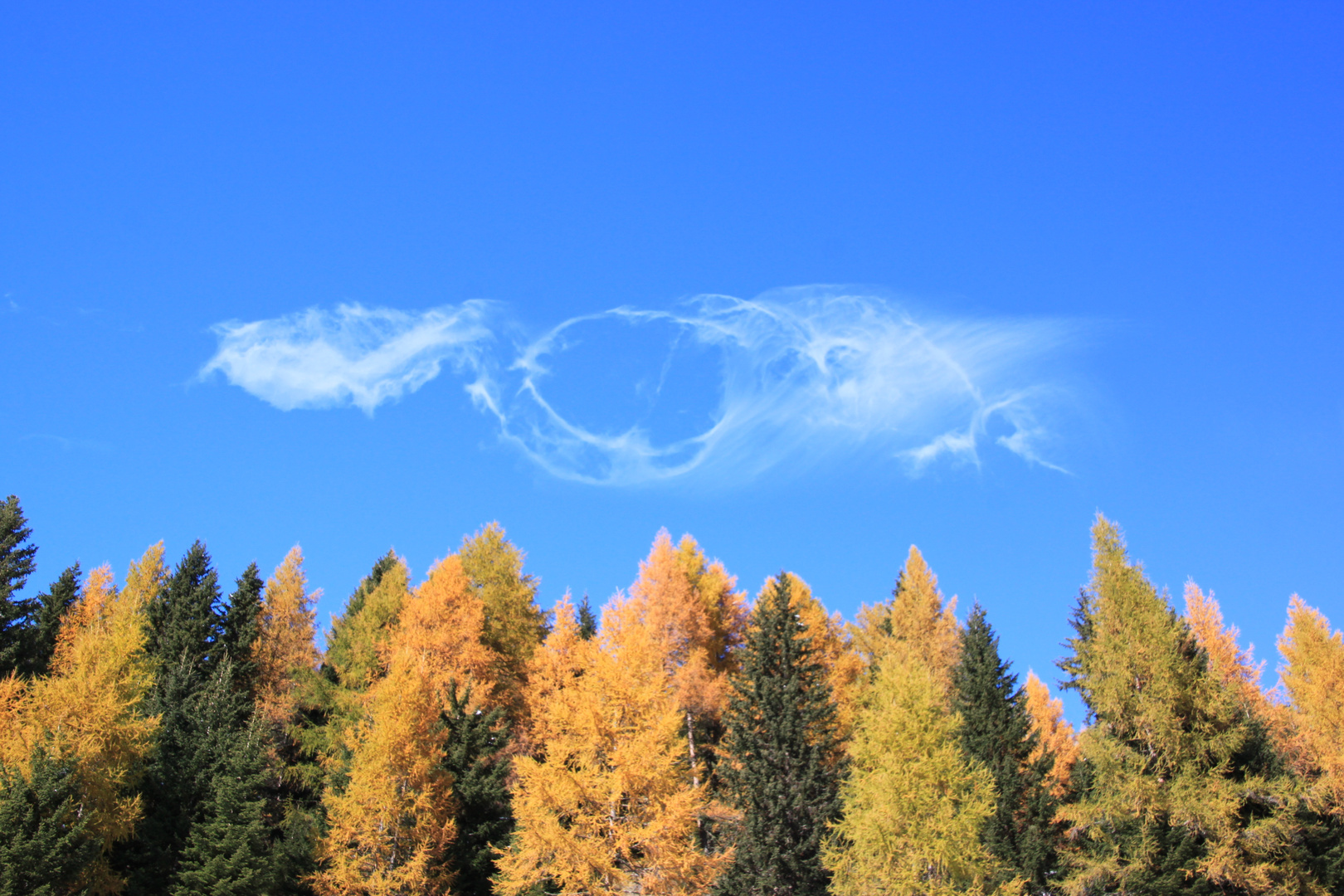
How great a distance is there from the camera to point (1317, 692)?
38.5 m

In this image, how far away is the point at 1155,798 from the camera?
95.3ft

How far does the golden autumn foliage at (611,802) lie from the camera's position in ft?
86.4

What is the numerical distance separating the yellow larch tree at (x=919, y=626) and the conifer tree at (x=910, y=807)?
66.6 ft

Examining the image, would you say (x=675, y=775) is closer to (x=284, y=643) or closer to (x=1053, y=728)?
(x=284, y=643)

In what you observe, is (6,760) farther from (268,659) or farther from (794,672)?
(794,672)

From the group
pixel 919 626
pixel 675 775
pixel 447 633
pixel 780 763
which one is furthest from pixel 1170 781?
pixel 447 633

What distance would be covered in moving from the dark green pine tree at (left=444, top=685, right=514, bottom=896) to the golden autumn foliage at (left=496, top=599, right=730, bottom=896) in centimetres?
409

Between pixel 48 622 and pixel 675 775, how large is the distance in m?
35.5

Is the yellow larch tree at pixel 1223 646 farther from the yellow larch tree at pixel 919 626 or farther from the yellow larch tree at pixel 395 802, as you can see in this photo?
the yellow larch tree at pixel 395 802

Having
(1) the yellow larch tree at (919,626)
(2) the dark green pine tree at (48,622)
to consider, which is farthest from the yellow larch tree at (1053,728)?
(2) the dark green pine tree at (48,622)

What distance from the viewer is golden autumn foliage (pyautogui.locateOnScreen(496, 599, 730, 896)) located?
26.3 meters

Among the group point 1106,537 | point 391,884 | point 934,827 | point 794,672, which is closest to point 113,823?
point 391,884

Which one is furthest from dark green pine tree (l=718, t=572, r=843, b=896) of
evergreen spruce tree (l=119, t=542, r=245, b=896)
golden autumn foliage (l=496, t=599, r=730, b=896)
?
evergreen spruce tree (l=119, t=542, r=245, b=896)

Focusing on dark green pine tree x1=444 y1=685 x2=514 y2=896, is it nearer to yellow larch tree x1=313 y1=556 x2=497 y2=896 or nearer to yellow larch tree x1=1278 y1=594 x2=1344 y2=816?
yellow larch tree x1=313 y1=556 x2=497 y2=896
